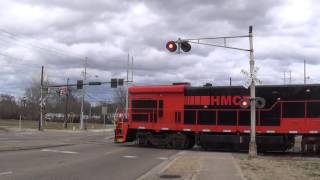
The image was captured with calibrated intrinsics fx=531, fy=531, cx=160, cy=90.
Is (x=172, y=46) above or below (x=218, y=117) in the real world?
above

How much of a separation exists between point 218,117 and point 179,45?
552cm

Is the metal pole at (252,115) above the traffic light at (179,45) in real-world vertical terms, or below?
below

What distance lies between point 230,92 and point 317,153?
6.14 metres

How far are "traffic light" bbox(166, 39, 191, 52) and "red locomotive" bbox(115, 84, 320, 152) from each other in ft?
14.1

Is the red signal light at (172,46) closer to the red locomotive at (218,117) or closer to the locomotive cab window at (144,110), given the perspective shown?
the red locomotive at (218,117)

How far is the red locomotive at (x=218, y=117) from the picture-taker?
29.3m

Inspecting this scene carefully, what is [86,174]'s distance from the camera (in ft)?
56.5

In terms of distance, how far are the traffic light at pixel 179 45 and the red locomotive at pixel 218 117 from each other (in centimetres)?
429

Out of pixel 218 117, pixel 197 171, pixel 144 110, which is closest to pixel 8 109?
pixel 144 110

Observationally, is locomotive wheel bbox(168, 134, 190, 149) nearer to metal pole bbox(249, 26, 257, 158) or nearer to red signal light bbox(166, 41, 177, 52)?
red signal light bbox(166, 41, 177, 52)

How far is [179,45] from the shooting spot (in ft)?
94.9

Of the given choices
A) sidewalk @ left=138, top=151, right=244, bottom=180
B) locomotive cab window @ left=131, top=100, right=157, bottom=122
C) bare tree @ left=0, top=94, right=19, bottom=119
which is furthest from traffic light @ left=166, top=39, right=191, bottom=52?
bare tree @ left=0, top=94, right=19, bottom=119

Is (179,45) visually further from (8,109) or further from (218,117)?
(8,109)

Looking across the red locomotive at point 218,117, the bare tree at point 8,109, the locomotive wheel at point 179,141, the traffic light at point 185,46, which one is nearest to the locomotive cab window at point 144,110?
the red locomotive at point 218,117
